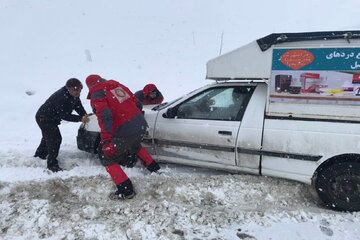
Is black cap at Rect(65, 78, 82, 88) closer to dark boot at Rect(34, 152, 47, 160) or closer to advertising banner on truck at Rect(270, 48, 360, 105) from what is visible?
dark boot at Rect(34, 152, 47, 160)

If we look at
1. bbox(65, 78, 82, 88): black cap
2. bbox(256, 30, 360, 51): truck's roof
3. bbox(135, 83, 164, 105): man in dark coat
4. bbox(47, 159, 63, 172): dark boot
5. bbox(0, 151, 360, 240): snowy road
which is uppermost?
bbox(256, 30, 360, 51): truck's roof

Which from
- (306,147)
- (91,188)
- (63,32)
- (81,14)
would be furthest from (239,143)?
(81,14)

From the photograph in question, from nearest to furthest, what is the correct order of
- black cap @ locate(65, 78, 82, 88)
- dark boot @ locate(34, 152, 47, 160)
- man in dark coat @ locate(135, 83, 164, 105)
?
black cap @ locate(65, 78, 82, 88), dark boot @ locate(34, 152, 47, 160), man in dark coat @ locate(135, 83, 164, 105)

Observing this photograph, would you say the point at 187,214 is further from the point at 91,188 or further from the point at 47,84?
the point at 47,84

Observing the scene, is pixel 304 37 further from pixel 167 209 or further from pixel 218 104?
pixel 167 209

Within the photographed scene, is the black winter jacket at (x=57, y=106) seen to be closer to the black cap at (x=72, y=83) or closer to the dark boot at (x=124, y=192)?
the black cap at (x=72, y=83)

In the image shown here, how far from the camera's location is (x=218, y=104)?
506 centimetres

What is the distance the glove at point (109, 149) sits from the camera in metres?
4.61

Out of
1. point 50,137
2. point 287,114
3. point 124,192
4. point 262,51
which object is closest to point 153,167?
point 124,192

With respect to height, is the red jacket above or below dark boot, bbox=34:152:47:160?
above

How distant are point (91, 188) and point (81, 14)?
52.8 ft

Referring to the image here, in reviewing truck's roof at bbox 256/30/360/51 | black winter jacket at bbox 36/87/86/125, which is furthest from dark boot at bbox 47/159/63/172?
truck's roof at bbox 256/30/360/51

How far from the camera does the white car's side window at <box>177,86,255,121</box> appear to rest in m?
4.91

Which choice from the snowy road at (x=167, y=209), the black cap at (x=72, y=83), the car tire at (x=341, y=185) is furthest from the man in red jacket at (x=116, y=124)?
the car tire at (x=341, y=185)
